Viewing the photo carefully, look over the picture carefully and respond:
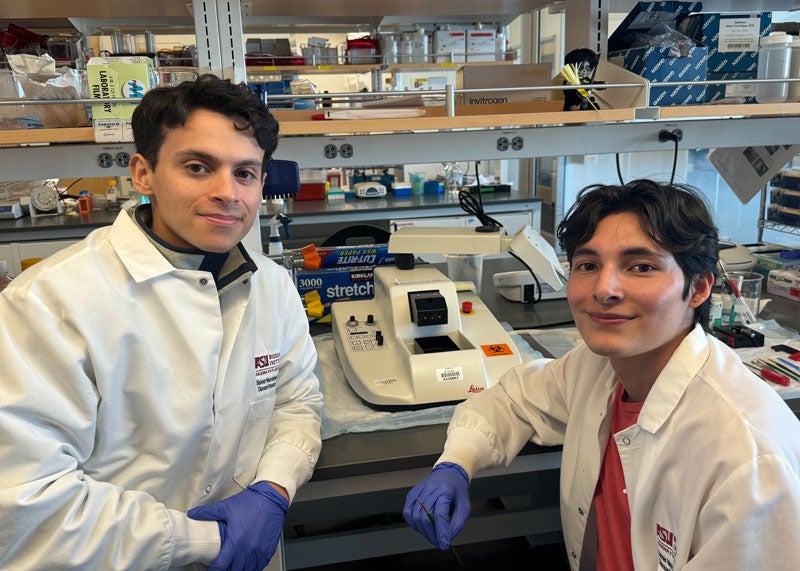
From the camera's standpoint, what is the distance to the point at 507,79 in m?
1.73

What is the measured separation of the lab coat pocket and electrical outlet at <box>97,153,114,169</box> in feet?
2.36

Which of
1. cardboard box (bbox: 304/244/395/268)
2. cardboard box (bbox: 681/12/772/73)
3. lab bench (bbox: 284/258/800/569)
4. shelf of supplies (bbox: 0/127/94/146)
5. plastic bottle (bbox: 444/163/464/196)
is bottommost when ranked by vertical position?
lab bench (bbox: 284/258/800/569)

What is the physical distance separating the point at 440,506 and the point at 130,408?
560mm

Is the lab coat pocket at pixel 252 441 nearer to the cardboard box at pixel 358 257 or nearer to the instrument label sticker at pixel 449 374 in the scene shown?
the instrument label sticker at pixel 449 374

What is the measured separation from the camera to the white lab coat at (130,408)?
0.94m

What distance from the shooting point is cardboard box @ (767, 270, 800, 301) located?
6.88 feet

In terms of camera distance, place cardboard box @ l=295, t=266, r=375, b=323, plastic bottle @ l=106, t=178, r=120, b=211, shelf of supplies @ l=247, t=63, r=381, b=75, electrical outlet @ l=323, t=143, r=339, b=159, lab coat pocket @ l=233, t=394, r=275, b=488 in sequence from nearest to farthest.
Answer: lab coat pocket @ l=233, t=394, r=275, b=488, electrical outlet @ l=323, t=143, r=339, b=159, cardboard box @ l=295, t=266, r=375, b=323, shelf of supplies @ l=247, t=63, r=381, b=75, plastic bottle @ l=106, t=178, r=120, b=211

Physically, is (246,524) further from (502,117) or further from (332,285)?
(502,117)

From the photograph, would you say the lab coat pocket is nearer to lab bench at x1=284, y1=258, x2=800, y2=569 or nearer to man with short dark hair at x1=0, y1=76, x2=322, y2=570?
man with short dark hair at x1=0, y1=76, x2=322, y2=570

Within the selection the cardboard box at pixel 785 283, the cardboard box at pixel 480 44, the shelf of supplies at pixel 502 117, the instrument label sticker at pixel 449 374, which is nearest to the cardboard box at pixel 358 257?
the shelf of supplies at pixel 502 117

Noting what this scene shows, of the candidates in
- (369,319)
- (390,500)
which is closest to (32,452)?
(390,500)

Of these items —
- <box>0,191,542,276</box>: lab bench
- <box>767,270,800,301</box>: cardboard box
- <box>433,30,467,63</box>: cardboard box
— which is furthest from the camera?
<box>433,30,467,63</box>: cardboard box

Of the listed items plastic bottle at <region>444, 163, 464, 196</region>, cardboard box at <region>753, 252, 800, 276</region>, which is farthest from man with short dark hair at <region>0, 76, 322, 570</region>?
plastic bottle at <region>444, 163, 464, 196</region>

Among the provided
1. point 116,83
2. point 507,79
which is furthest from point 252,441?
point 507,79
